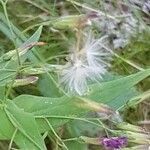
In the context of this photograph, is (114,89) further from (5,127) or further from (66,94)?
(5,127)

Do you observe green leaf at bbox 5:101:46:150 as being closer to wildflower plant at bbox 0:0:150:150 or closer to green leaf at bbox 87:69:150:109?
wildflower plant at bbox 0:0:150:150

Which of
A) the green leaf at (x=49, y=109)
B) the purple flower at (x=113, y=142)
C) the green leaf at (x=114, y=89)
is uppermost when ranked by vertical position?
the green leaf at (x=114, y=89)

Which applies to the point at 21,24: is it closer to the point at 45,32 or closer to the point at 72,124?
the point at 45,32

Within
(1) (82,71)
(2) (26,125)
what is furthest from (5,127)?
(1) (82,71)

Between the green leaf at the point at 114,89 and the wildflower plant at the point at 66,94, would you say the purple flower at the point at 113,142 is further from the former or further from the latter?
the green leaf at the point at 114,89

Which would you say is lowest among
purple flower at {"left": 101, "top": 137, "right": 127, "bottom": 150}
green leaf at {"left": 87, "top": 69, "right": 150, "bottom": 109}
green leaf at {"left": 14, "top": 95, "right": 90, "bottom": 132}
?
purple flower at {"left": 101, "top": 137, "right": 127, "bottom": 150}

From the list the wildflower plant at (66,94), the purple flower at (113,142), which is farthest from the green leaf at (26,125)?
the purple flower at (113,142)

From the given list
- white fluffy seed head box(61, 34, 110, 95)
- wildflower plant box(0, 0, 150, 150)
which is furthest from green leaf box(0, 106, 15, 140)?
white fluffy seed head box(61, 34, 110, 95)
